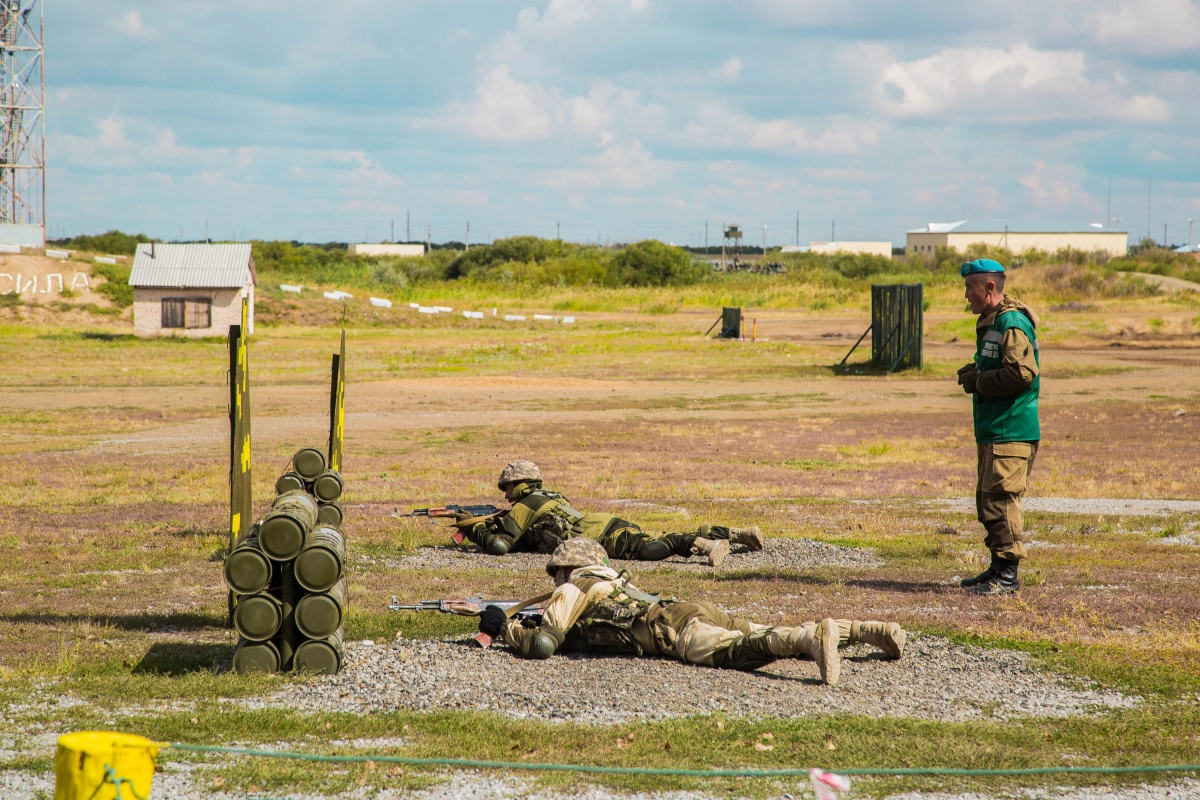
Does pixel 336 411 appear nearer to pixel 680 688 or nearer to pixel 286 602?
pixel 286 602

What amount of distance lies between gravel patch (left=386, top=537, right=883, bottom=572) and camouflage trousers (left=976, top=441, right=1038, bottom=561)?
5.75 ft

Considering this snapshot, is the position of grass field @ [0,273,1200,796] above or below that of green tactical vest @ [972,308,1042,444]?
below

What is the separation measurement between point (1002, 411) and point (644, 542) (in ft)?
11.6

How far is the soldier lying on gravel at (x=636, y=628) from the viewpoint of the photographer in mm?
6484

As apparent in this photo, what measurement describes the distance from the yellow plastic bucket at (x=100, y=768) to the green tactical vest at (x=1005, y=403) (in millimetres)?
6851

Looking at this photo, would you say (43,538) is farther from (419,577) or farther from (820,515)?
(820,515)

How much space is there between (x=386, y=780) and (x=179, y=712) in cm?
154

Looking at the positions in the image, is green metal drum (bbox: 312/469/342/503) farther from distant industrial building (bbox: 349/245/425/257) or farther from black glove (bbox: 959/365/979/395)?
distant industrial building (bbox: 349/245/425/257)

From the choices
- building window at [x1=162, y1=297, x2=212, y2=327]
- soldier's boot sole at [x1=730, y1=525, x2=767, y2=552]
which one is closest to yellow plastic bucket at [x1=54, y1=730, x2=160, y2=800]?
soldier's boot sole at [x1=730, y1=525, x2=767, y2=552]

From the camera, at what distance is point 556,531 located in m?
10.6

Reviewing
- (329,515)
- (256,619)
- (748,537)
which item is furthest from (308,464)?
(748,537)

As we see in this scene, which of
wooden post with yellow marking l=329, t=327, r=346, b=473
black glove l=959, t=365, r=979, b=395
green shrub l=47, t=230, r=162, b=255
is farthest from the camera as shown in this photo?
green shrub l=47, t=230, r=162, b=255

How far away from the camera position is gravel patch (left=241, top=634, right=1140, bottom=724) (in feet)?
19.0

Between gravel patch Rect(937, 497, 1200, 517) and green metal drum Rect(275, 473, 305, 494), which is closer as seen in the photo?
green metal drum Rect(275, 473, 305, 494)
